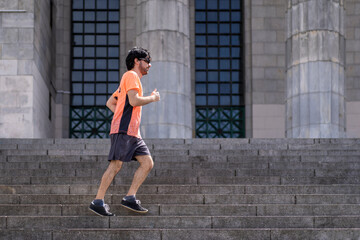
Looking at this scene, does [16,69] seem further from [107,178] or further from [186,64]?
[107,178]

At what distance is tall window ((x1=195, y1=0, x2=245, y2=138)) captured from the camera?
25.4 meters

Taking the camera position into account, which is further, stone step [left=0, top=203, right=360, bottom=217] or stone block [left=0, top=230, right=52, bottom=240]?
stone step [left=0, top=203, right=360, bottom=217]

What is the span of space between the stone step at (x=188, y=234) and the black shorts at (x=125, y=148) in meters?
0.91

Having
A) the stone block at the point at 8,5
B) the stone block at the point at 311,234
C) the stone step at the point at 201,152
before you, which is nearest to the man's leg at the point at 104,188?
the stone block at the point at 311,234

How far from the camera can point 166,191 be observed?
10.5 meters

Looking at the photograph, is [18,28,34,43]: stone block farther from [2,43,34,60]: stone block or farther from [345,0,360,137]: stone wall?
[345,0,360,137]: stone wall

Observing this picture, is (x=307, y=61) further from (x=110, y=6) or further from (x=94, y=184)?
(x=94, y=184)

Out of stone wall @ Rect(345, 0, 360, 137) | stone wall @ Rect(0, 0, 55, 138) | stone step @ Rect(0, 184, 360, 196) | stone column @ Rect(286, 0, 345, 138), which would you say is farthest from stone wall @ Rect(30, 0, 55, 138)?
stone wall @ Rect(345, 0, 360, 137)

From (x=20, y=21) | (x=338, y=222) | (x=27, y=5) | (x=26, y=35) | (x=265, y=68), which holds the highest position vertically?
(x=27, y=5)

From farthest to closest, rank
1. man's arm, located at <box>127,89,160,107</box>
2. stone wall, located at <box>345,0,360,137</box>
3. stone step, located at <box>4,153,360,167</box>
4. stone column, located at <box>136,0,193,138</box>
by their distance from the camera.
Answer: stone wall, located at <box>345,0,360,137</box> → stone column, located at <box>136,0,193,138</box> → stone step, located at <box>4,153,360,167</box> → man's arm, located at <box>127,89,160,107</box>

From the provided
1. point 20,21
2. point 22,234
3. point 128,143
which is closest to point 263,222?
point 128,143

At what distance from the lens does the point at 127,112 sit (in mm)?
9148

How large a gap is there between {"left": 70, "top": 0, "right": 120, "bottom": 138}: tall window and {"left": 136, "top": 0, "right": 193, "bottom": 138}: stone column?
5268 mm

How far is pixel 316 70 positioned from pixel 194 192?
1046 centimetres
